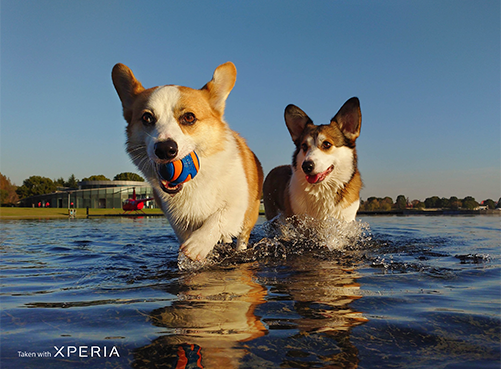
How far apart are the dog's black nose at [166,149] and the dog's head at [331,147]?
2.22m

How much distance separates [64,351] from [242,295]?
1.12m

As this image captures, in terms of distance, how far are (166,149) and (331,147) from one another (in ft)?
9.06

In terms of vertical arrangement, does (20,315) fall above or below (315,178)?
below

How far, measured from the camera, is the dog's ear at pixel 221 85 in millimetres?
3807

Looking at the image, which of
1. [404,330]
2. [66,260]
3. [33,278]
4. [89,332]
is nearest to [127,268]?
[33,278]

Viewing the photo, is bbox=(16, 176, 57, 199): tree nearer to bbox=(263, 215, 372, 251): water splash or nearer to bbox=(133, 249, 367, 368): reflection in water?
bbox=(263, 215, 372, 251): water splash

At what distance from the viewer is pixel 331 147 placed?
495cm

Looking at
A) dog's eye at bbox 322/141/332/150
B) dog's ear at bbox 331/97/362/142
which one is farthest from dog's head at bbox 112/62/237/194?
dog's ear at bbox 331/97/362/142

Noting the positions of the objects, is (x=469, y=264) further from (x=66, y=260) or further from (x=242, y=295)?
(x=66, y=260)

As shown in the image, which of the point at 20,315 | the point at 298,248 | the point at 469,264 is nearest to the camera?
the point at 20,315

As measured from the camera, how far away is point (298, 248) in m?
4.72

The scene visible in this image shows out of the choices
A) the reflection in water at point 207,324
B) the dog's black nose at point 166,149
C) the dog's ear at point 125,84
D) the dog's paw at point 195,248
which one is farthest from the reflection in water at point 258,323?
the dog's ear at point 125,84

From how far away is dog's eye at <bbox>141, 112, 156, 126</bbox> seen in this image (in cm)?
318

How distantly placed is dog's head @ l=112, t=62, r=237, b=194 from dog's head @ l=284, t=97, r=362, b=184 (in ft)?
4.83
